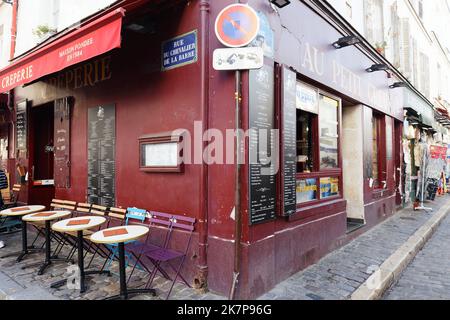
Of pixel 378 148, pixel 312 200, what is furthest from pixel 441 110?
pixel 312 200

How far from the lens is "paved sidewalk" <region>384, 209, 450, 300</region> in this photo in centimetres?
366

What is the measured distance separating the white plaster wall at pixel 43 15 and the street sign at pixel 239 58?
4.04 metres

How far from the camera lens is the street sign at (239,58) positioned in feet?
10.2

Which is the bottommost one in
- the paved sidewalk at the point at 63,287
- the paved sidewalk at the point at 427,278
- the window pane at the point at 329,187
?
the paved sidewalk at the point at 427,278

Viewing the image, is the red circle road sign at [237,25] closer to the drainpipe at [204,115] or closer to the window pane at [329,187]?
the drainpipe at [204,115]

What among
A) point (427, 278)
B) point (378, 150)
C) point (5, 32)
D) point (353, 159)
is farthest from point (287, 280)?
point (5, 32)

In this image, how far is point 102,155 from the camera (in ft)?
16.7

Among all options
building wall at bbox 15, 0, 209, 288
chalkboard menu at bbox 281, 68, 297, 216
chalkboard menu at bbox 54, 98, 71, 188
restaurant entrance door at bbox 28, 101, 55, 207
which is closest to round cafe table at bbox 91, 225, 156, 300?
building wall at bbox 15, 0, 209, 288

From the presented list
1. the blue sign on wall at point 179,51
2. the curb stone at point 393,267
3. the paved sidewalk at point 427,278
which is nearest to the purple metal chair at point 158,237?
the blue sign on wall at point 179,51

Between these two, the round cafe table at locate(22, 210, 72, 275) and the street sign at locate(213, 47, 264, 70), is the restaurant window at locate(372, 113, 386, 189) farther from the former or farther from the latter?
the round cafe table at locate(22, 210, 72, 275)

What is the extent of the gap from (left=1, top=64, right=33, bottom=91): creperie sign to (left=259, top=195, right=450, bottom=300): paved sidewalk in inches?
187

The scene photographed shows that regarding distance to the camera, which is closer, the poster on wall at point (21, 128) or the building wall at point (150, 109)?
the building wall at point (150, 109)

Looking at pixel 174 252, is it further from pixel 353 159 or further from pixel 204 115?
pixel 353 159

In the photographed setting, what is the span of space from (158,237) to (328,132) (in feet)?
11.9
